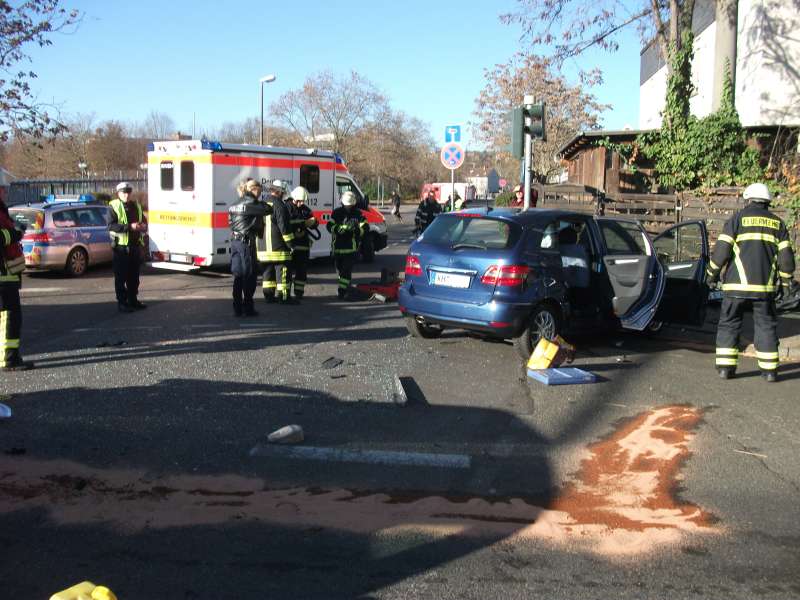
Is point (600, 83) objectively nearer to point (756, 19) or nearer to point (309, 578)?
point (756, 19)

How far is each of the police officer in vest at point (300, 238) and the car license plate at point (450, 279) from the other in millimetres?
4272

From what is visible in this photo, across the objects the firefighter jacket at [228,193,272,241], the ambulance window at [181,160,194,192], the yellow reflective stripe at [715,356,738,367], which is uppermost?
the ambulance window at [181,160,194,192]

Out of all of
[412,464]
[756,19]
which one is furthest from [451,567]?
[756,19]

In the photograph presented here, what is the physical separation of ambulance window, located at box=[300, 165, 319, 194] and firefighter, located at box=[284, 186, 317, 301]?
4.18 meters

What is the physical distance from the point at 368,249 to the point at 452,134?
3.69 m

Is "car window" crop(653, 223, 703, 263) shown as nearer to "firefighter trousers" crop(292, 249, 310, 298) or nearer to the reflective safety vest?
"firefighter trousers" crop(292, 249, 310, 298)

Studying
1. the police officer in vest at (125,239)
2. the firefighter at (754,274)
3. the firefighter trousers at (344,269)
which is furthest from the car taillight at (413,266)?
the police officer in vest at (125,239)

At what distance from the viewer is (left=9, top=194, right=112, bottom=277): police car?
14.9m

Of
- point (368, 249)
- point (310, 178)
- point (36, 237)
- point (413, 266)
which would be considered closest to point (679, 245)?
point (413, 266)

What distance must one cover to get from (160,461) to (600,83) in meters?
44.1

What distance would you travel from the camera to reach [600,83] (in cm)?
4500

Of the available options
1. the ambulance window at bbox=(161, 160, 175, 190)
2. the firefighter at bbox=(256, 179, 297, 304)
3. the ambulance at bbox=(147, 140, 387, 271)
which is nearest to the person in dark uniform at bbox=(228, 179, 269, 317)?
the firefighter at bbox=(256, 179, 297, 304)

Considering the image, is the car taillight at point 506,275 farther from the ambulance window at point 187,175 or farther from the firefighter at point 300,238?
the ambulance window at point 187,175

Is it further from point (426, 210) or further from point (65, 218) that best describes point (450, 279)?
point (426, 210)
